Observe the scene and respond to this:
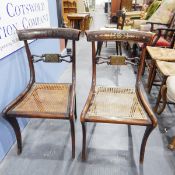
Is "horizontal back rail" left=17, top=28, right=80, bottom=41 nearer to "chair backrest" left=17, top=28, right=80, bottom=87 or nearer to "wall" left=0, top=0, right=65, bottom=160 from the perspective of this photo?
"chair backrest" left=17, top=28, right=80, bottom=87

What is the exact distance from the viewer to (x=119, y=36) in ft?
4.74

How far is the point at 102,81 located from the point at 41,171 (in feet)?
5.67

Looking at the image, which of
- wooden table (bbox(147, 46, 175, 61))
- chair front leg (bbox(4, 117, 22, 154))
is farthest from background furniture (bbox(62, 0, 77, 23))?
chair front leg (bbox(4, 117, 22, 154))

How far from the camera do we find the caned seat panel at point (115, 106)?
130 cm

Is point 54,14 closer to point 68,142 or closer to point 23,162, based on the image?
point 68,142

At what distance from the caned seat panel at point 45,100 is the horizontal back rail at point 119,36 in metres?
0.47

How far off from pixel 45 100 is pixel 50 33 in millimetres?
518

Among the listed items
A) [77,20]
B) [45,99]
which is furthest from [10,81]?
[77,20]

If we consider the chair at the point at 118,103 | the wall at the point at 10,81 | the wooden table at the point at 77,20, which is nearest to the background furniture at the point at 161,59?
the chair at the point at 118,103

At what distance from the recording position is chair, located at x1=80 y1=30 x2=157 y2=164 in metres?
1.27

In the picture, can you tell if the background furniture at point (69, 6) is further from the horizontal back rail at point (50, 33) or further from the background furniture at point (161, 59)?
the horizontal back rail at point (50, 33)

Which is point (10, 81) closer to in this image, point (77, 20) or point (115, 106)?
point (115, 106)

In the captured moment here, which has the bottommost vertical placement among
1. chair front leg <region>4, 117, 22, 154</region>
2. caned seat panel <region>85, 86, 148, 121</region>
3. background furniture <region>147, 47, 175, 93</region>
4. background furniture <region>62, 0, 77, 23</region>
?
chair front leg <region>4, 117, 22, 154</region>

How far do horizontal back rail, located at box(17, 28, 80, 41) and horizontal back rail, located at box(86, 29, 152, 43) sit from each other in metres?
0.11
